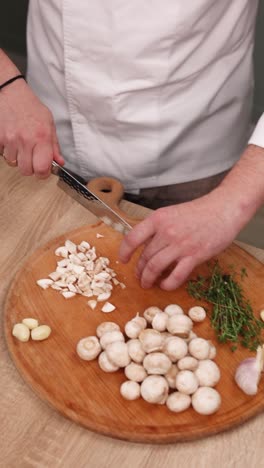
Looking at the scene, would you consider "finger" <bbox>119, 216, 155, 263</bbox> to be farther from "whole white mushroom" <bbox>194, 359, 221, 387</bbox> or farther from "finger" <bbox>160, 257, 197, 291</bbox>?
"whole white mushroom" <bbox>194, 359, 221, 387</bbox>

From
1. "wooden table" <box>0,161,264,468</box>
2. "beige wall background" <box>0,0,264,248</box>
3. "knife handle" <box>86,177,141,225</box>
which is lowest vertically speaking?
"beige wall background" <box>0,0,264,248</box>

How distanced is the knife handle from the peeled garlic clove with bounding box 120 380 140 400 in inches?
16.7

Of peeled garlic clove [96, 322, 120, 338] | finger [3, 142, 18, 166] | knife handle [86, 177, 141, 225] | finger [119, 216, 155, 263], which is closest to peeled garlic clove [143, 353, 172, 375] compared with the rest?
peeled garlic clove [96, 322, 120, 338]

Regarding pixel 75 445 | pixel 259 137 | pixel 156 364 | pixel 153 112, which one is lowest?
pixel 75 445

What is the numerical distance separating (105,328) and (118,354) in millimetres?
78

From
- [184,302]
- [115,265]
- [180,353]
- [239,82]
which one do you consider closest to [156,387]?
[180,353]

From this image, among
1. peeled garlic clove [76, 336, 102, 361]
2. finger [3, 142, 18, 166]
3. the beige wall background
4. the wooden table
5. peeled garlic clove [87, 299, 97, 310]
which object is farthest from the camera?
the beige wall background

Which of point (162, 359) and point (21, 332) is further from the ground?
point (162, 359)

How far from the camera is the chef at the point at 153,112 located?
3.80 ft

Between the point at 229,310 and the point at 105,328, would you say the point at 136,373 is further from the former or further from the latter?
the point at 229,310

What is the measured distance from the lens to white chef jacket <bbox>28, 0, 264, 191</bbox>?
131cm

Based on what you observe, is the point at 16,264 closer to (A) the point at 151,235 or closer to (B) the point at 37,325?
(B) the point at 37,325

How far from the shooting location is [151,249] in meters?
1.16

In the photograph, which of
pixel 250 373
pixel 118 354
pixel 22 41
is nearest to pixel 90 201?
pixel 118 354
